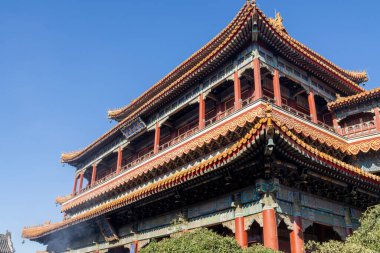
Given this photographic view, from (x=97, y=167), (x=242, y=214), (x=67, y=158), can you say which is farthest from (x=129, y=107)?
(x=242, y=214)

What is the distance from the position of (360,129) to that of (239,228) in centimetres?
830

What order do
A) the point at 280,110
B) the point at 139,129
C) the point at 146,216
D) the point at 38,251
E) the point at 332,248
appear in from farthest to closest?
the point at 38,251, the point at 139,129, the point at 146,216, the point at 280,110, the point at 332,248

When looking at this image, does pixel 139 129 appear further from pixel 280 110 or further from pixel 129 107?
pixel 280 110

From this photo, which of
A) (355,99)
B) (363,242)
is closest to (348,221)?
(363,242)

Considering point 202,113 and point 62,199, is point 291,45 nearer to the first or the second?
point 202,113

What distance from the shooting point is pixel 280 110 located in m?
12.4

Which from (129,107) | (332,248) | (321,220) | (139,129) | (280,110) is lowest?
(332,248)

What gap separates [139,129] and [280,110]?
30.1 feet

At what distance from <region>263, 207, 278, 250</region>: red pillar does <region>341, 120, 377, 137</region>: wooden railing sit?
7792mm

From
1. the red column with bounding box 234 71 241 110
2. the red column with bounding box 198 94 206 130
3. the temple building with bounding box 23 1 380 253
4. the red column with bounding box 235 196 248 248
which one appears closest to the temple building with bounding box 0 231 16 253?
the temple building with bounding box 23 1 380 253

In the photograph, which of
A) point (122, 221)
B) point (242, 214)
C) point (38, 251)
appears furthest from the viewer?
point (38, 251)

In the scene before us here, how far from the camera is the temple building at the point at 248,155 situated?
9320 mm

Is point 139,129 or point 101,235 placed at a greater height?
point 139,129

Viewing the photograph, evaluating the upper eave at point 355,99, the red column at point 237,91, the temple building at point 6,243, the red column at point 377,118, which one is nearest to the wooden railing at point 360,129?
the red column at point 377,118
